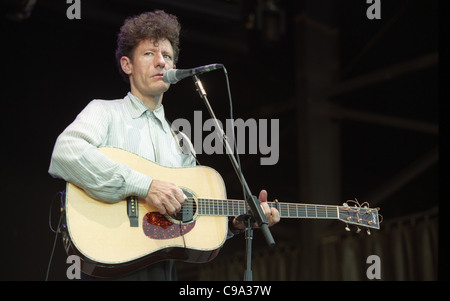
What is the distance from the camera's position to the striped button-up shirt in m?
2.69

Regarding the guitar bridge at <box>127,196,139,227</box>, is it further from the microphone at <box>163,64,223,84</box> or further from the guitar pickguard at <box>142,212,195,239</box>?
the microphone at <box>163,64,223,84</box>

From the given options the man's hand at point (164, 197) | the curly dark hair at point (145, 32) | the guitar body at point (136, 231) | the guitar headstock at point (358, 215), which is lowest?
the guitar body at point (136, 231)

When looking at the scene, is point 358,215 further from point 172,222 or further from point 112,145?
point 112,145

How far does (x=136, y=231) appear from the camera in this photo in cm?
278

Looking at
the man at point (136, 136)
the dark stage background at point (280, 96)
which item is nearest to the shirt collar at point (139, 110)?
the man at point (136, 136)

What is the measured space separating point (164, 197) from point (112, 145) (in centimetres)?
49

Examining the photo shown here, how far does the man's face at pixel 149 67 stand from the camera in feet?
10.4

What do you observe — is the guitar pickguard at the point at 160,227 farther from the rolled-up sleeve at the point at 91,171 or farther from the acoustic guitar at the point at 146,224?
the rolled-up sleeve at the point at 91,171

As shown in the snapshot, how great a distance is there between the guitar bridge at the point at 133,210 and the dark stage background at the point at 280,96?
706mm

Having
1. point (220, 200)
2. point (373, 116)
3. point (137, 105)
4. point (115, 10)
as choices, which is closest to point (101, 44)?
point (115, 10)

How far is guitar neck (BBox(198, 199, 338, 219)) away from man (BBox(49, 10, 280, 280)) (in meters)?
0.09

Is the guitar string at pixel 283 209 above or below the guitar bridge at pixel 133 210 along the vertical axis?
above

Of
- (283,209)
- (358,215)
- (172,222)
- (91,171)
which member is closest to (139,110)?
(91,171)

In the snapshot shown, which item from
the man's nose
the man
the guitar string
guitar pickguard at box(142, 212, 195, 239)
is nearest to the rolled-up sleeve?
the man
